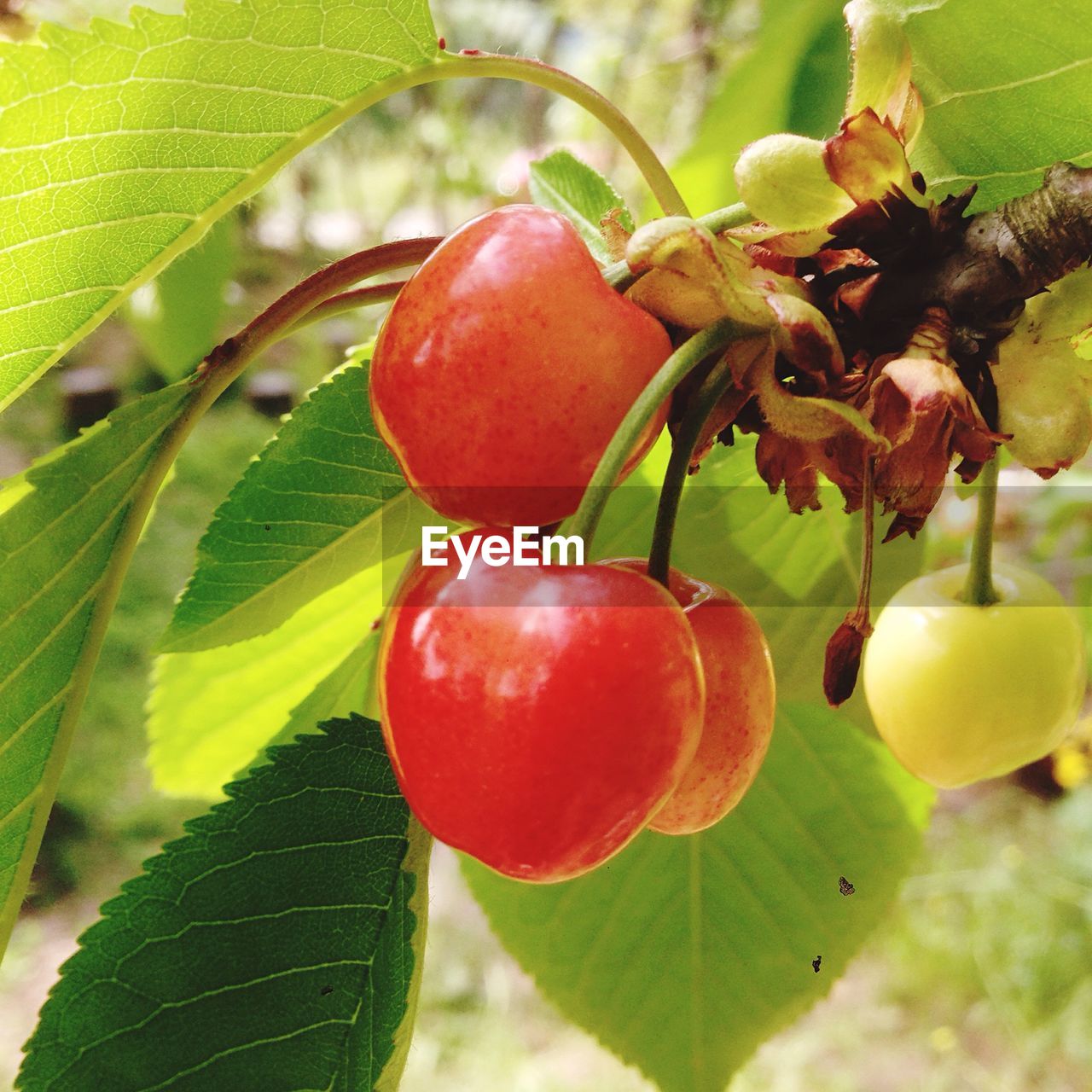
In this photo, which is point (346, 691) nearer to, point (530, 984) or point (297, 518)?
point (297, 518)

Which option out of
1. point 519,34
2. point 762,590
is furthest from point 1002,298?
point 519,34

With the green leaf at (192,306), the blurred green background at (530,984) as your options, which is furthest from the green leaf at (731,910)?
the blurred green background at (530,984)

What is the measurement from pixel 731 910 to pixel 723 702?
0.37 meters

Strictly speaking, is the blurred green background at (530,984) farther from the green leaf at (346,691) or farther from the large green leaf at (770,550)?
the green leaf at (346,691)

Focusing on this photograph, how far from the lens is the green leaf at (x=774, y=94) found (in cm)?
79

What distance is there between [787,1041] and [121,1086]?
10.0ft

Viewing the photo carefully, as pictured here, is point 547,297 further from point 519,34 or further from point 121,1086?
point 519,34

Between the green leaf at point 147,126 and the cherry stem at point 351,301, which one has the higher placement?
the green leaf at point 147,126

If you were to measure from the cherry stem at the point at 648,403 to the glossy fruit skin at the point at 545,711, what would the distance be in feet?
0.11

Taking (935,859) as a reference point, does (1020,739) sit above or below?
above

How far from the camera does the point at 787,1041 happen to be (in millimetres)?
3117

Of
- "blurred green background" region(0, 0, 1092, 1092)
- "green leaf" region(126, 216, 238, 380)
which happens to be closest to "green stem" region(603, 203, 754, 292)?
"green leaf" region(126, 216, 238, 380)

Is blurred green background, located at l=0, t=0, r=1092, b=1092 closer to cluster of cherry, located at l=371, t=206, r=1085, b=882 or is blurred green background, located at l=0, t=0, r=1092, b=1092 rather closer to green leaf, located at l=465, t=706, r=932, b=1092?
green leaf, located at l=465, t=706, r=932, b=1092

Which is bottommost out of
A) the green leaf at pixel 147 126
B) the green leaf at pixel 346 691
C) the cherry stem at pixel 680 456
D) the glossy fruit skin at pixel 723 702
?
the green leaf at pixel 346 691
